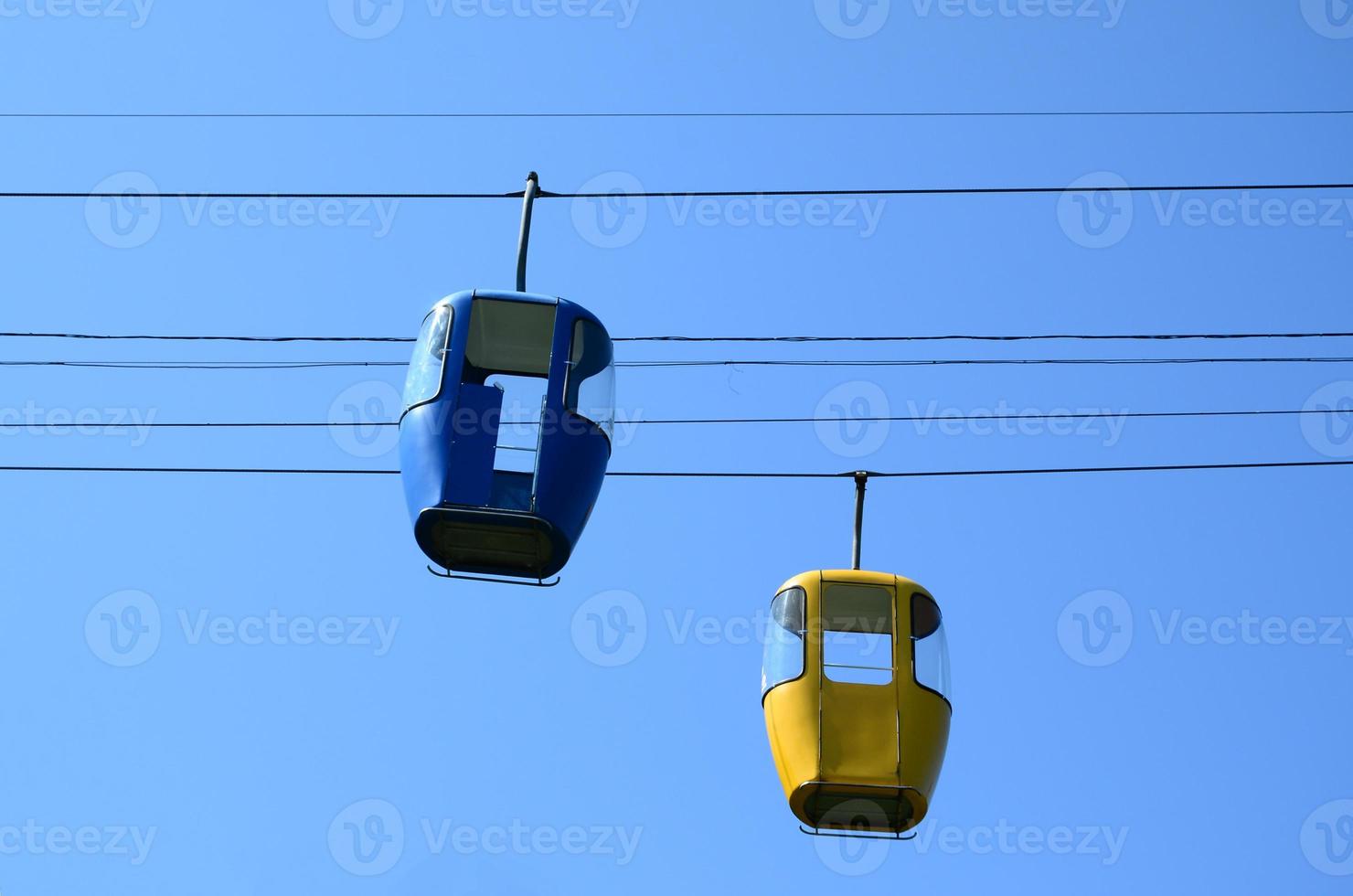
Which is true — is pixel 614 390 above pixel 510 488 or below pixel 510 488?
above

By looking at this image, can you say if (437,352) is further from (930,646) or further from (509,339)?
(930,646)

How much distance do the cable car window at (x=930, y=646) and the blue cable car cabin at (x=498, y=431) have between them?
10.0 feet

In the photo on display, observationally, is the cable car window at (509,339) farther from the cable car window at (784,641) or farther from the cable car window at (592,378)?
the cable car window at (784,641)

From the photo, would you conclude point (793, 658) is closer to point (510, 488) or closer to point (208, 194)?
point (510, 488)

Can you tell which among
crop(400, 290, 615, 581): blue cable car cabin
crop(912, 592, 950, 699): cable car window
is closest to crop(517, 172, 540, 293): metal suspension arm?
crop(400, 290, 615, 581): blue cable car cabin

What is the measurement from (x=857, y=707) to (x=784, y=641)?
38.7 inches

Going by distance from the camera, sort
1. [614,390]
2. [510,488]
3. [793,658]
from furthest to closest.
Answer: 1. [793,658]
2. [614,390]
3. [510,488]

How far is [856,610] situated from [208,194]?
5.80 meters

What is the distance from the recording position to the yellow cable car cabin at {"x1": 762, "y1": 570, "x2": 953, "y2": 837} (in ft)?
52.9

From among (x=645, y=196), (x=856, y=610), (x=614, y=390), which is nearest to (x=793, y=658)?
(x=856, y=610)

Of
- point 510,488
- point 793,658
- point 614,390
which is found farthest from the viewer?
point 793,658

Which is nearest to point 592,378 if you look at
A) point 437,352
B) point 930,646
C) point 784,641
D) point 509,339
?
point 509,339

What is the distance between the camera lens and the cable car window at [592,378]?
15.2 meters

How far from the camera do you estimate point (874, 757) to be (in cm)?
1611
